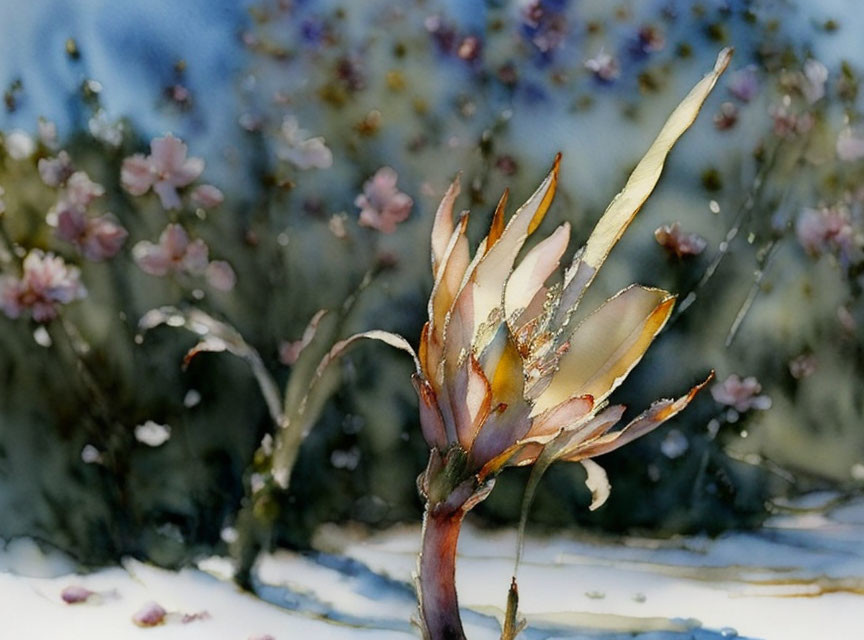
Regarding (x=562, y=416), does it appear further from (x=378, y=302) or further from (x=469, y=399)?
(x=378, y=302)

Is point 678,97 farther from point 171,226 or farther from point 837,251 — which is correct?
point 171,226

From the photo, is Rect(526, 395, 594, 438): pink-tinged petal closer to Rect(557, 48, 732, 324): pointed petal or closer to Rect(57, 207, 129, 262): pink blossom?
Rect(557, 48, 732, 324): pointed petal

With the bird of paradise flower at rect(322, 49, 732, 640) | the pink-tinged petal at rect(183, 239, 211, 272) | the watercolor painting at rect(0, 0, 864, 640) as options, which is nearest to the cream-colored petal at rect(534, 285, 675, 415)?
the bird of paradise flower at rect(322, 49, 732, 640)

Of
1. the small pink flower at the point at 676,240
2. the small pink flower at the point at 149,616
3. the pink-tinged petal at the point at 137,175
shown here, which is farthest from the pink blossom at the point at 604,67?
the small pink flower at the point at 149,616

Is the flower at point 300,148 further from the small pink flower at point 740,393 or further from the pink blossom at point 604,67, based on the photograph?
the small pink flower at point 740,393

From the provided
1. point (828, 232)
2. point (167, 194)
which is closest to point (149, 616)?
point (167, 194)

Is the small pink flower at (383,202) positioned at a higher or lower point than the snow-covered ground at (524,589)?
higher
